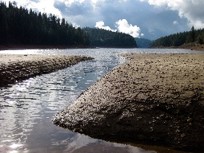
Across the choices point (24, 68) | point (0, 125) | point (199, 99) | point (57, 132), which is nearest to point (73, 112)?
point (57, 132)

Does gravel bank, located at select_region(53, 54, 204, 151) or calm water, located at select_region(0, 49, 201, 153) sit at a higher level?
gravel bank, located at select_region(53, 54, 204, 151)

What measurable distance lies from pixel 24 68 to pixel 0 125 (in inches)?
1061

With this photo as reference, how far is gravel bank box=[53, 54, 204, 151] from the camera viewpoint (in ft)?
53.7

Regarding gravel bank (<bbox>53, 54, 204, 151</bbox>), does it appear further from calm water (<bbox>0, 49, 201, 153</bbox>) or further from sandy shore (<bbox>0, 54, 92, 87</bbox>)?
sandy shore (<bbox>0, 54, 92, 87</bbox>)

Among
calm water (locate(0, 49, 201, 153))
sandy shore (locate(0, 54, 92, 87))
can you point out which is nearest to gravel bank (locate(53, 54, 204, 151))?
calm water (locate(0, 49, 201, 153))

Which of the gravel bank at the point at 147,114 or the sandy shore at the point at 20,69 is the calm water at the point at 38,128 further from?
the sandy shore at the point at 20,69

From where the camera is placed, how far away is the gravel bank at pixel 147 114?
16.4 metres

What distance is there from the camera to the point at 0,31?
158m

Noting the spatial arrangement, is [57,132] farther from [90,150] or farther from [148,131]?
[148,131]

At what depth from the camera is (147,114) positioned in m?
17.6

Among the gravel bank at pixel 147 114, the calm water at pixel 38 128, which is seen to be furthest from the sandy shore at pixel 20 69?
the gravel bank at pixel 147 114

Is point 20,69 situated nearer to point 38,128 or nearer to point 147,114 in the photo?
point 38,128

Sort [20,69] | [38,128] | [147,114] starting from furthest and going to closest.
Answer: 1. [20,69]
2. [38,128]
3. [147,114]

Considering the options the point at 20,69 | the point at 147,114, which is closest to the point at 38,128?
the point at 147,114
